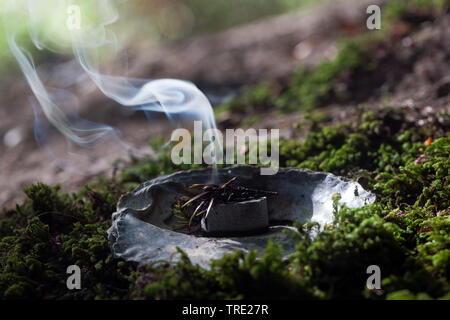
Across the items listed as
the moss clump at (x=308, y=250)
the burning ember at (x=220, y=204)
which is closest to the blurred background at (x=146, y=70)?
the moss clump at (x=308, y=250)

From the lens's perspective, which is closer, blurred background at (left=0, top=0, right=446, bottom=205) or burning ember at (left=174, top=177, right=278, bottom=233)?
burning ember at (left=174, top=177, right=278, bottom=233)

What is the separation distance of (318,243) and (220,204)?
74cm

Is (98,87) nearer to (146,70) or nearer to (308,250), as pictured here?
(146,70)

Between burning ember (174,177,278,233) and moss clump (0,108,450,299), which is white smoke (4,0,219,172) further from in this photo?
moss clump (0,108,450,299)

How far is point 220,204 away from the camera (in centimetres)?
266

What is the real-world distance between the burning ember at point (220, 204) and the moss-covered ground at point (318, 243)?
376 mm

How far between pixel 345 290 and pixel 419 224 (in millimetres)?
775

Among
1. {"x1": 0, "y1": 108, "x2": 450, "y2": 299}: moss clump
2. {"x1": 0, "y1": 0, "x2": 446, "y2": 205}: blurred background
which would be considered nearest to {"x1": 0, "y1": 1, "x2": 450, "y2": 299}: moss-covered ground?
{"x1": 0, "y1": 108, "x2": 450, "y2": 299}: moss clump

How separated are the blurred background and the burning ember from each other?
1966 mm

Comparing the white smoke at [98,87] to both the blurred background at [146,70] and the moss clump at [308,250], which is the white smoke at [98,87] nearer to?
the blurred background at [146,70]

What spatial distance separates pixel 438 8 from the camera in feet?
18.9

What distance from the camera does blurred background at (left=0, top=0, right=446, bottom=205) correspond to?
18.4 feet

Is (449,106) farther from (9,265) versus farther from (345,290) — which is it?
(9,265)

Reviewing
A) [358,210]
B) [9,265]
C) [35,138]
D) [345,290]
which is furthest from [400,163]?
[35,138]
